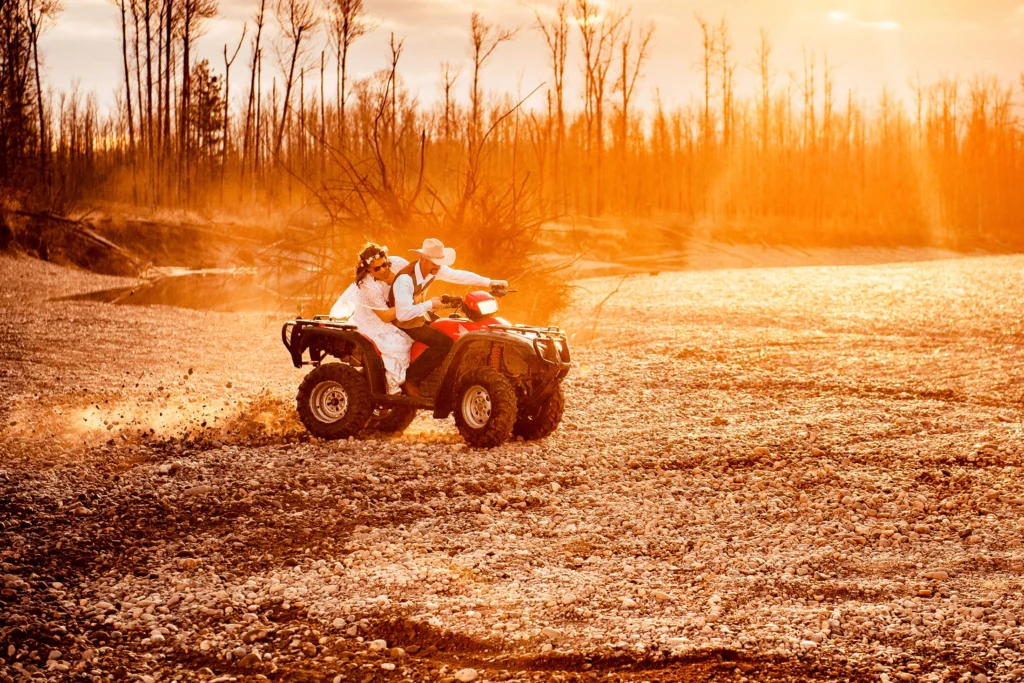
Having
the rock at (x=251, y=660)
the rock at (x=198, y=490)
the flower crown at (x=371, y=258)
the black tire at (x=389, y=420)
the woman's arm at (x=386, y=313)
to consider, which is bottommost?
the rock at (x=251, y=660)

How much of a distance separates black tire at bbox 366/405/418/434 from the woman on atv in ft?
2.07

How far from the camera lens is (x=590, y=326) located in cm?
2073

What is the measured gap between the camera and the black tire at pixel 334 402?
9633 millimetres

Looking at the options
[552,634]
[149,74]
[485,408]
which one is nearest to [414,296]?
[485,408]

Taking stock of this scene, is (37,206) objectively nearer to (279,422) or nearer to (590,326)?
(590,326)

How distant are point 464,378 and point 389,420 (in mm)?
1341

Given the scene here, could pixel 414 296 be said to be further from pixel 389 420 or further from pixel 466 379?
pixel 389 420

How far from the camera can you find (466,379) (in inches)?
364

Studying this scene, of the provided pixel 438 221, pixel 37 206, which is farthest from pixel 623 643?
pixel 37 206

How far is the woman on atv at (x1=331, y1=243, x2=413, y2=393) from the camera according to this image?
9359mm

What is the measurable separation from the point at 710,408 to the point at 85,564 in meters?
7.45

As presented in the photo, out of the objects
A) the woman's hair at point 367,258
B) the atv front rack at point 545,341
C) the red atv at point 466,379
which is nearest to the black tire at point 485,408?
the red atv at point 466,379

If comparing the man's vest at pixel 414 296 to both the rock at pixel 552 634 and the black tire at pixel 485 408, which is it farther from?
the rock at pixel 552 634

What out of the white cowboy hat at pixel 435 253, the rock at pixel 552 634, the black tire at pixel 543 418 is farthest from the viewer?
the black tire at pixel 543 418
